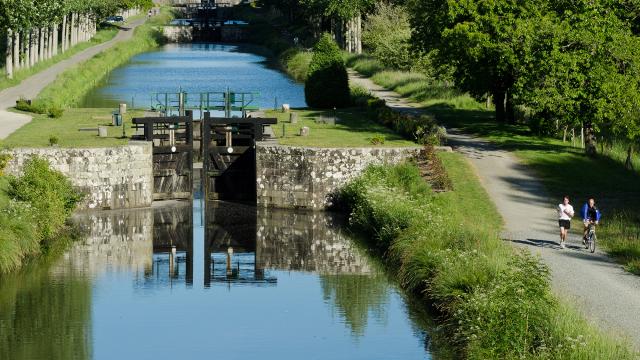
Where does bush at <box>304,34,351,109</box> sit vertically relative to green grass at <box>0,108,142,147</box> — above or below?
above

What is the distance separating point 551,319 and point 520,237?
1403 cm

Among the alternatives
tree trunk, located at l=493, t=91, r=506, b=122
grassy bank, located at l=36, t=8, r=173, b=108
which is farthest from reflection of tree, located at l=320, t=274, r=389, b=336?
grassy bank, located at l=36, t=8, r=173, b=108

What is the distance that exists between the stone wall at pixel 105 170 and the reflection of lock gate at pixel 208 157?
5.76 feet

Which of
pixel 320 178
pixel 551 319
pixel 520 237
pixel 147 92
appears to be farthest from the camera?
pixel 147 92

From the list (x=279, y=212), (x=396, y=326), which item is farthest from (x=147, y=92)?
(x=396, y=326)

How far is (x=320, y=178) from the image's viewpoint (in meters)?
52.4

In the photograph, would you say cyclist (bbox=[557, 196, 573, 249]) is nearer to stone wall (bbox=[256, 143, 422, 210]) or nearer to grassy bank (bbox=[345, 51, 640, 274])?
grassy bank (bbox=[345, 51, 640, 274])

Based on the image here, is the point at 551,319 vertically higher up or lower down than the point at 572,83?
lower down

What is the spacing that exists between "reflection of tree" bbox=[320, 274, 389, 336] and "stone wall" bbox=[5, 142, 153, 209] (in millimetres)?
12533

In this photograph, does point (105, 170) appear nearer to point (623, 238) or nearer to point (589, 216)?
point (589, 216)

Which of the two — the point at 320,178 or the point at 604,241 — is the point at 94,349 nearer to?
the point at 604,241

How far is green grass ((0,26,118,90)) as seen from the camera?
8831 cm

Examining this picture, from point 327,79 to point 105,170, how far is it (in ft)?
68.6

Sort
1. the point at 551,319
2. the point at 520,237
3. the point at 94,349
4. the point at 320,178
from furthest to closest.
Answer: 1. the point at 320,178
2. the point at 520,237
3. the point at 94,349
4. the point at 551,319
